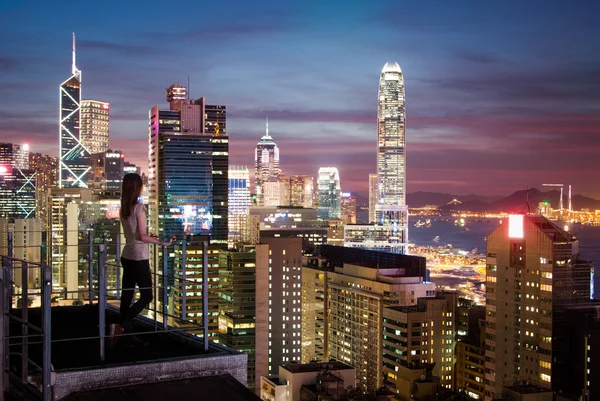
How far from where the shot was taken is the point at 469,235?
95.3 meters

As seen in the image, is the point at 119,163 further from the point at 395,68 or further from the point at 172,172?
the point at 395,68

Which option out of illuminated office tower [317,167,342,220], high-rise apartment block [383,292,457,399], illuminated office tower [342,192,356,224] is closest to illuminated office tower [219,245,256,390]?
high-rise apartment block [383,292,457,399]

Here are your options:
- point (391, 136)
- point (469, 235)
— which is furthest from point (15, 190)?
point (469, 235)

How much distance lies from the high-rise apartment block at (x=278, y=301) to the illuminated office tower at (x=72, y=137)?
42617 mm

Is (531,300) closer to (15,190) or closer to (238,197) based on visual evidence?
(15,190)

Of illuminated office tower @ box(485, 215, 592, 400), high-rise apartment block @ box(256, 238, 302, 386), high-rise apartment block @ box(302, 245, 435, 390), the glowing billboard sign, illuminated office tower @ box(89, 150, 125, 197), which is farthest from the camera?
illuminated office tower @ box(89, 150, 125, 197)

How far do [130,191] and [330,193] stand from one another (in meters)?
81.1

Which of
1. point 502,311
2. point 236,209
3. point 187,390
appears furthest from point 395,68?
point 187,390

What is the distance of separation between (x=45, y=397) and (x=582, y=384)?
62.4 feet

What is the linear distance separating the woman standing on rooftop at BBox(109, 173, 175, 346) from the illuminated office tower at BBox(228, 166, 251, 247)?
6941cm

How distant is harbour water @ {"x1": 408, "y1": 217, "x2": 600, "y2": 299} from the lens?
5019 cm

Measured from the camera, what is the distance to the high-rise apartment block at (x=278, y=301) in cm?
2906

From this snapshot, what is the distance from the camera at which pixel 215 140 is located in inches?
2023

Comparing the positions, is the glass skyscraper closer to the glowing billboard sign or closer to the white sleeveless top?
the glowing billboard sign
